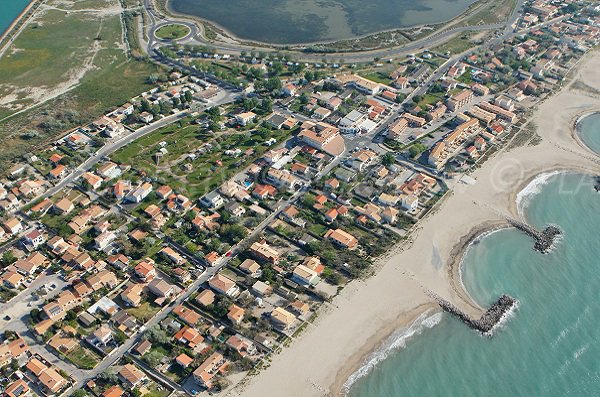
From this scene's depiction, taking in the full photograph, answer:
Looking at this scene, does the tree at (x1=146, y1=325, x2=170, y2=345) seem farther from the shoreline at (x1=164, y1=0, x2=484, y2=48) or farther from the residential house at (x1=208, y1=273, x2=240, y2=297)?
the shoreline at (x1=164, y1=0, x2=484, y2=48)

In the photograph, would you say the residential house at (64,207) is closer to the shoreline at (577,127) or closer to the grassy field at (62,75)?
the grassy field at (62,75)

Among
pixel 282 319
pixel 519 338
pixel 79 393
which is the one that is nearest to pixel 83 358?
pixel 79 393

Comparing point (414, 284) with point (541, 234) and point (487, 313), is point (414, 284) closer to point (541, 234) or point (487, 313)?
point (487, 313)

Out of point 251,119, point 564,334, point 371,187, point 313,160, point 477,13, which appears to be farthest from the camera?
point 477,13

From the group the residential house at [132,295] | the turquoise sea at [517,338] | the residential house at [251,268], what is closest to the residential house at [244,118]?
the residential house at [251,268]

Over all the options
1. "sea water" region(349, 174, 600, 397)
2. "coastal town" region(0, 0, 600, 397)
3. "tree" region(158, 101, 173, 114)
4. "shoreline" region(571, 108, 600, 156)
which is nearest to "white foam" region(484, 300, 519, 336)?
"sea water" region(349, 174, 600, 397)

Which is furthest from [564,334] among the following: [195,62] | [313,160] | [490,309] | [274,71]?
[195,62]

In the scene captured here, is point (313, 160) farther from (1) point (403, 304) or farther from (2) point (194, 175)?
(1) point (403, 304)
